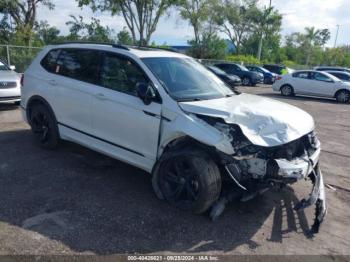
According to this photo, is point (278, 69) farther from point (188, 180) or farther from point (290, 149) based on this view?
point (188, 180)

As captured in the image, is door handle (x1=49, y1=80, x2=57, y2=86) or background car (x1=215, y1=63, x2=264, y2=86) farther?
background car (x1=215, y1=63, x2=264, y2=86)

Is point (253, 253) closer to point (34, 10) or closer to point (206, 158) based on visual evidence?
point (206, 158)

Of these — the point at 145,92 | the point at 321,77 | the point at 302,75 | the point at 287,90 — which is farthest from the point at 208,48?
the point at 145,92

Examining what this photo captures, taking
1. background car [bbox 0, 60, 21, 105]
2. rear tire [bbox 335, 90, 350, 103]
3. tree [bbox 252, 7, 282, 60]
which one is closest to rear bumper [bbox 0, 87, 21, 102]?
background car [bbox 0, 60, 21, 105]

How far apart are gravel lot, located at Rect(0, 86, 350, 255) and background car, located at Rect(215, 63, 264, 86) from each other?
2049cm

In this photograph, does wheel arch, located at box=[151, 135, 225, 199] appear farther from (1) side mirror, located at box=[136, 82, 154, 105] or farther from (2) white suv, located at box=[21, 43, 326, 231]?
(1) side mirror, located at box=[136, 82, 154, 105]

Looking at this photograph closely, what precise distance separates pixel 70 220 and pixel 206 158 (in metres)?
1.65

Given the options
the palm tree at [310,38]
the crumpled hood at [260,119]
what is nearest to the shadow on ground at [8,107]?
the crumpled hood at [260,119]

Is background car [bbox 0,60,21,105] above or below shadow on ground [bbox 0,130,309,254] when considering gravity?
above

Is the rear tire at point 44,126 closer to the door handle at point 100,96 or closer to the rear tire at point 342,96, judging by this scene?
the door handle at point 100,96

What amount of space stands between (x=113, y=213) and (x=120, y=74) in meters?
1.90

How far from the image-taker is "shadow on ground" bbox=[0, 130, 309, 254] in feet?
11.8

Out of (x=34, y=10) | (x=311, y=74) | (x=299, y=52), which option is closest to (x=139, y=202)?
(x=311, y=74)

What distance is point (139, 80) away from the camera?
15.2 ft
